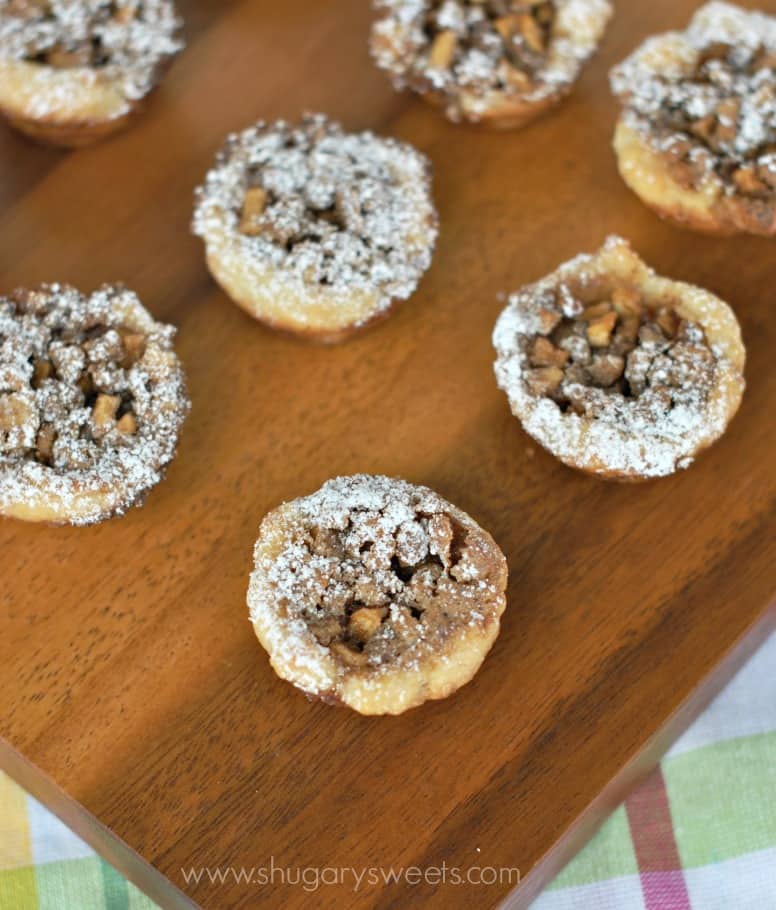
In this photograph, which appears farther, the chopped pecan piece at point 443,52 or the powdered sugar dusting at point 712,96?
the chopped pecan piece at point 443,52

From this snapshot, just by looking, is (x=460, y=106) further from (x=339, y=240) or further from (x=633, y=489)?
(x=633, y=489)

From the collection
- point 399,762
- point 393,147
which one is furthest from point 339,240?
point 399,762

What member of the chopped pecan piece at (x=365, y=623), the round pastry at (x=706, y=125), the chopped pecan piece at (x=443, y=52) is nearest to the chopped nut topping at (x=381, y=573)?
the chopped pecan piece at (x=365, y=623)

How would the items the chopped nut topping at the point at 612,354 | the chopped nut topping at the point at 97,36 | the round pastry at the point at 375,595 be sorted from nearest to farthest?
the round pastry at the point at 375,595 → the chopped nut topping at the point at 612,354 → the chopped nut topping at the point at 97,36

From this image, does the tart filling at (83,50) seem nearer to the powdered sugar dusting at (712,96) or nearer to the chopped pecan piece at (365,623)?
the powdered sugar dusting at (712,96)

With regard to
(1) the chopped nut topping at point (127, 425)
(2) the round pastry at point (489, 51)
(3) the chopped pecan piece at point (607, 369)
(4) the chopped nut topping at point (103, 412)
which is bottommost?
(3) the chopped pecan piece at point (607, 369)

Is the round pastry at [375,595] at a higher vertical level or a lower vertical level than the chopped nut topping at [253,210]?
lower

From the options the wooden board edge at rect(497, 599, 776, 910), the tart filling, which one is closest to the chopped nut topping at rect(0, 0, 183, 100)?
the tart filling

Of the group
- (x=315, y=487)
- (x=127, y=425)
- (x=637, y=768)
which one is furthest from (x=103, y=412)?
(x=637, y=768)
